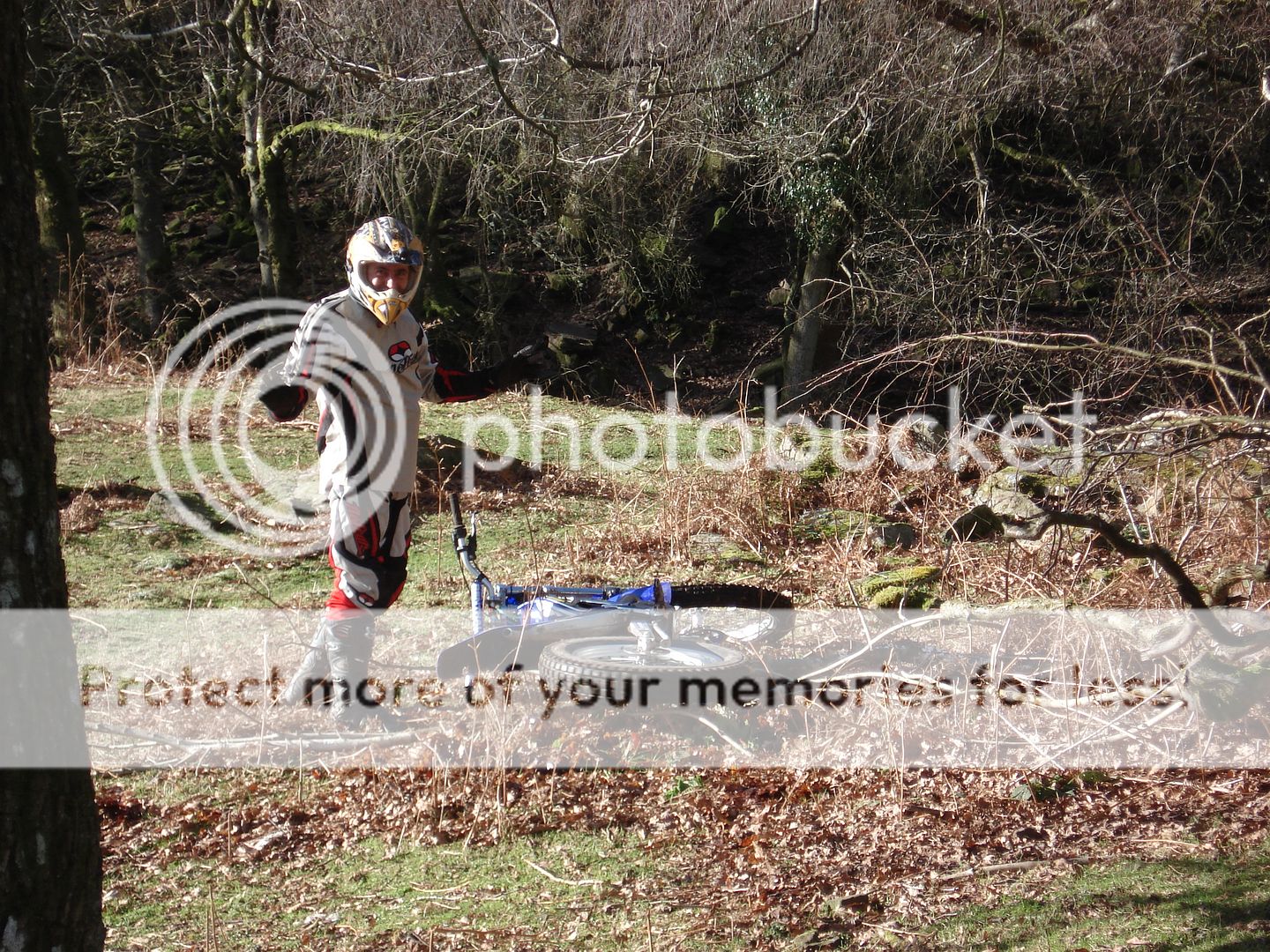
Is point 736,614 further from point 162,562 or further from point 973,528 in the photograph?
point 162,562

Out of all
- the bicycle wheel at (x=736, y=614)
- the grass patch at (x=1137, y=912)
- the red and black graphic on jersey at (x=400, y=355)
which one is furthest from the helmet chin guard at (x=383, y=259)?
the grass patch at (x=1137, y=912)

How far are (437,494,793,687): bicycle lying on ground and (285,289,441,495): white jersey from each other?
395 mm

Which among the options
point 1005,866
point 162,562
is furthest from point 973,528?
point 162,562

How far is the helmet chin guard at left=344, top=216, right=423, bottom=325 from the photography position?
5.46 m

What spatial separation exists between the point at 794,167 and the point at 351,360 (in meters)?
10.4

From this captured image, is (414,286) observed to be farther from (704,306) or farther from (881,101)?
(704,306)

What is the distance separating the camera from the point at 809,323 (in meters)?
18.2

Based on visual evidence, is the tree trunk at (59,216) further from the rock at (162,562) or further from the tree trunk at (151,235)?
the rock at (162,562)

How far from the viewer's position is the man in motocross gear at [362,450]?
5438 millimetres

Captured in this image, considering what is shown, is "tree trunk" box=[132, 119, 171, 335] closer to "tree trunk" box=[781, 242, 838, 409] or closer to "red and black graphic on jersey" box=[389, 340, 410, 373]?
"tree trunk" box=[781, 242, 838, 409]

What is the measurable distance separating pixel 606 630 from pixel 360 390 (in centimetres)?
159

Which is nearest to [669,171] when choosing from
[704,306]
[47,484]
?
[704,306]

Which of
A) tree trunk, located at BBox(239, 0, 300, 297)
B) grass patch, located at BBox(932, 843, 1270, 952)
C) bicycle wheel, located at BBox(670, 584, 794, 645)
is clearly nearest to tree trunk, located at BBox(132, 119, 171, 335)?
tree trunk, located at BBox(239, 0, 300, 297)

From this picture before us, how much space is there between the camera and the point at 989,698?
5316 millimetres
